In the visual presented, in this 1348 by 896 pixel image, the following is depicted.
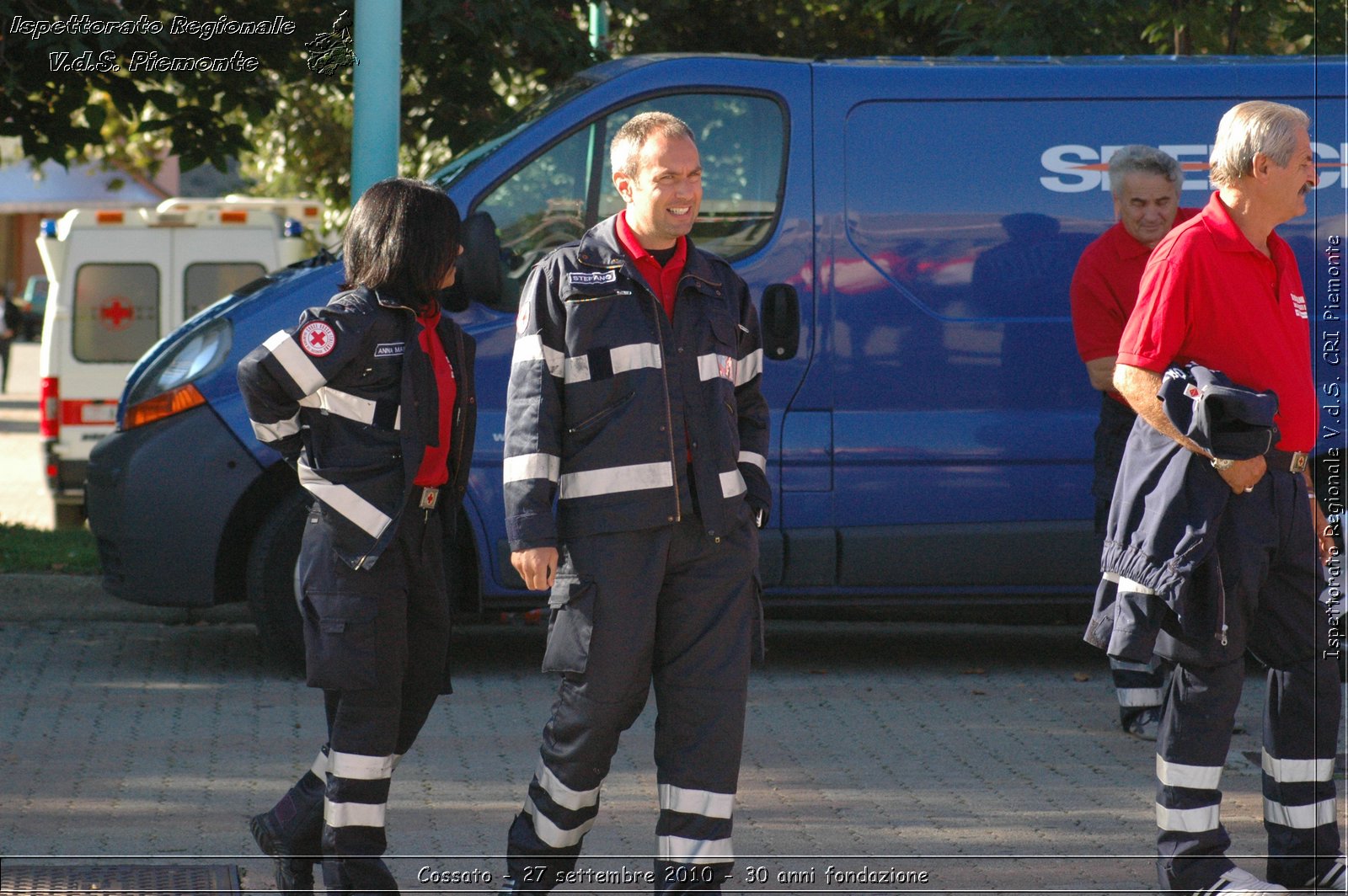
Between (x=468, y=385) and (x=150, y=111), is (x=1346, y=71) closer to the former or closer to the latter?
(x=468, y=385)

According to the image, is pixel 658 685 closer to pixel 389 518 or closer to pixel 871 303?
pixel 389 518

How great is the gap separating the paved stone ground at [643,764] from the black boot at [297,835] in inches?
8.4

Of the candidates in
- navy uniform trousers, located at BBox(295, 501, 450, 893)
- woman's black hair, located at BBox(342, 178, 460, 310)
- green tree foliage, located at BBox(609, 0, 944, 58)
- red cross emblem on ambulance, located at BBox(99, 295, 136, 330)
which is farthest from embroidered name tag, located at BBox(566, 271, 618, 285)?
red cross emblem on ambulance, located at BBox(99, 295, 136, 330)

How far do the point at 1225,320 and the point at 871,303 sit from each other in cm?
260

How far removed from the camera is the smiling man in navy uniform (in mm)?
3930

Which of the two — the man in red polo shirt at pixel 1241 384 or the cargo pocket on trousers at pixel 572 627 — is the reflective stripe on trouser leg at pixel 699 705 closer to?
the cargo pocket on trousers at pixel 572 627

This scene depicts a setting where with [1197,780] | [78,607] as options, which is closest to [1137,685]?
[1197,780]

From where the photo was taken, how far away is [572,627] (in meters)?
3.95

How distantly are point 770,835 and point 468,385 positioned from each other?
63.5 inches

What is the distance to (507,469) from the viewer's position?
3.96 m

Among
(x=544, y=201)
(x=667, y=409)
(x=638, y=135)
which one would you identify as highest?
(x=544, y=201)

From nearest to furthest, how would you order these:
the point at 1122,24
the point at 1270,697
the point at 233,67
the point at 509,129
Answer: the point at 1270,697
the point at 509,129
the point at 233,67
the point at 1122,24

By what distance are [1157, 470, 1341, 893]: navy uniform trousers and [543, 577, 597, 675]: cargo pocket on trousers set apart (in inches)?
57.5

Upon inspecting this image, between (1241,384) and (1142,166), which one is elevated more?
(1142,166)
